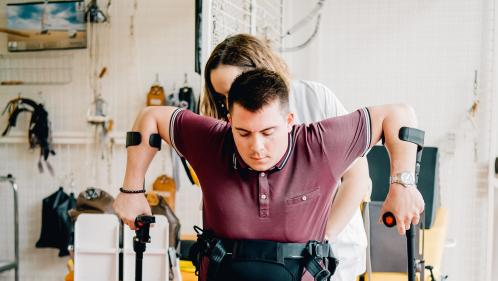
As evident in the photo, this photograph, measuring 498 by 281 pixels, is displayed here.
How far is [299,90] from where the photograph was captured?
195 cm

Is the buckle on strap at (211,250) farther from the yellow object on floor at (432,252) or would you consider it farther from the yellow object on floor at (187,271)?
the yellow object on floor at (187,271)

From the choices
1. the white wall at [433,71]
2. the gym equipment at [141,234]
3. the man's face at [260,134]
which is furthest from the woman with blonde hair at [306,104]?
the white wall at [433,71]

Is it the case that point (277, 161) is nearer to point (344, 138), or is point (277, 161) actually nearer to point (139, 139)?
point (344, 138)

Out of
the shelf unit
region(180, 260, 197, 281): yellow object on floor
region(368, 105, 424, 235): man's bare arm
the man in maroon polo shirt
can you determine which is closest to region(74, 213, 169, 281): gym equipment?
region(180, 260, 197, 281): yellow object on floor

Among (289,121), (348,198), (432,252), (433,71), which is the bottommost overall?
(432,252)

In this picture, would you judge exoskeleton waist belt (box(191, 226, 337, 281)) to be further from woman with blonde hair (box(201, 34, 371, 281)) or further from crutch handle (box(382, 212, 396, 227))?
woman with blonde hair (box(201, 34, 371, 281))

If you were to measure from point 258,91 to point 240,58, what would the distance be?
Answer: 1.65 ft

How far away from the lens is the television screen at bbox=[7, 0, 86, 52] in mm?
4164

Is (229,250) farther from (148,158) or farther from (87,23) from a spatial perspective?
(87,23)

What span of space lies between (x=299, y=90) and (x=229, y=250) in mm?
826

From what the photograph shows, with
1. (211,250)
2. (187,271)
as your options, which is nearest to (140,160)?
(211,250)

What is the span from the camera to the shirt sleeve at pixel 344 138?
1.33 m

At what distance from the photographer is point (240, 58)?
1.77m

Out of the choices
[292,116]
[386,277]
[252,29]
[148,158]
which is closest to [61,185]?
[252,29]
